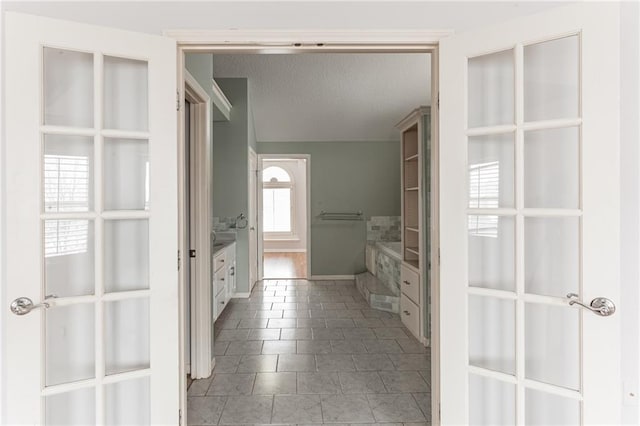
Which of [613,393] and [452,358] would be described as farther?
[452,358]

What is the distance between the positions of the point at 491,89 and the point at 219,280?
125 inches

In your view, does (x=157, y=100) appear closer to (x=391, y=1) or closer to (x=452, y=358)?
(x=391, y=1)

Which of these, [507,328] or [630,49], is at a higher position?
[630,49]

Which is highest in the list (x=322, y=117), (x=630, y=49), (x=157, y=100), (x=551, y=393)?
(x=322, y=117)

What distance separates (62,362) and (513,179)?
212 cm

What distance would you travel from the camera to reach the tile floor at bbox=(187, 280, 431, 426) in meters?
2.30

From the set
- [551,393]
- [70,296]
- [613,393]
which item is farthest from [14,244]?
[613,393]

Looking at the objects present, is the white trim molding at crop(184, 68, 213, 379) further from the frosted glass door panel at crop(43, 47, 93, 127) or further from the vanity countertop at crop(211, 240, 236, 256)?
the frosted glass door panel at crop(43, 47, 93, 127)

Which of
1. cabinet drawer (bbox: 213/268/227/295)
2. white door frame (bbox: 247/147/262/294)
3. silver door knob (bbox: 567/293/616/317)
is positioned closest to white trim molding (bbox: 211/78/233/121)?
white door frame (bbox: 247/147/262/294)

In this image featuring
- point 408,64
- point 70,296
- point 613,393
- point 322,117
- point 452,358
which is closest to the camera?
point 613,393

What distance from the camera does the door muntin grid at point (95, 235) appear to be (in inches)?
61.4

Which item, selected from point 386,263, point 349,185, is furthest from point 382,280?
point 349,185

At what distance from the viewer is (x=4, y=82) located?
1473mm

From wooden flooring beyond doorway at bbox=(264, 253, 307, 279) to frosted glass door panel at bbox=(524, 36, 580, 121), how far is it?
5.56 metres
